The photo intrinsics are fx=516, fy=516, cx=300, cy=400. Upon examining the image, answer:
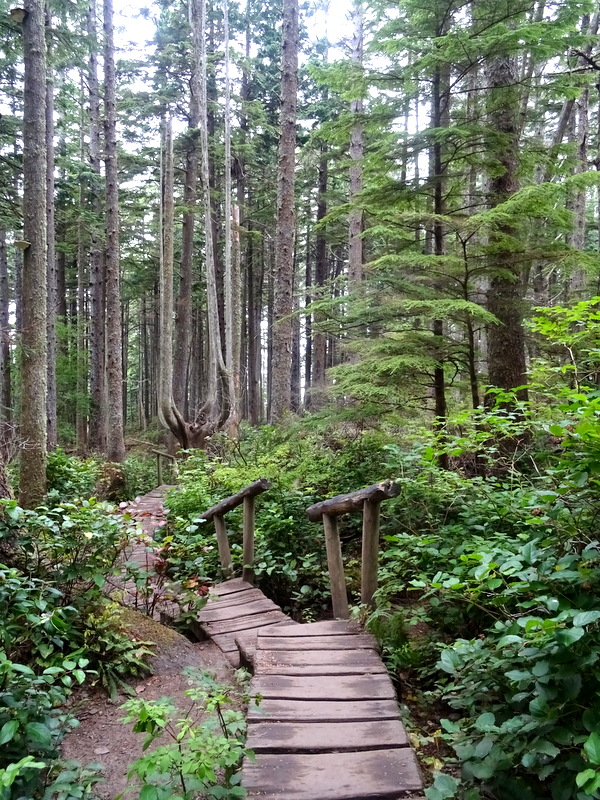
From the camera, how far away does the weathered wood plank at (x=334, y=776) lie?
7.94ft

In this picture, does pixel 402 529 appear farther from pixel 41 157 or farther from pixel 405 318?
pixel 41 157

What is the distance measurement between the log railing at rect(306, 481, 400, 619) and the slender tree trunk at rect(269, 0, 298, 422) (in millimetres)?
6501

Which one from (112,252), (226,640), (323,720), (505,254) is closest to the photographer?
(323,720)

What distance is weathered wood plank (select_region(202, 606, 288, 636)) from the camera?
197 inches

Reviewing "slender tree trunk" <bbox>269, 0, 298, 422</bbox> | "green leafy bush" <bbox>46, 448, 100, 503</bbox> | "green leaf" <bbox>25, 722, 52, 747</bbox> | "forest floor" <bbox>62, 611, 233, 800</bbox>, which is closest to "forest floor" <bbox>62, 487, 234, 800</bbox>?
"forest floor" <bbox>62, 611, 233, 800</bbox>

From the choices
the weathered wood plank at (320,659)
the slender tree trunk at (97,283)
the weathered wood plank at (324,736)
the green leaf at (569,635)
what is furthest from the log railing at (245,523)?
the slender tree trunk at (97,283)

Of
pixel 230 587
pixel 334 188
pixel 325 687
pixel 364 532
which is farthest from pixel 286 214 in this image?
pixel 334 188

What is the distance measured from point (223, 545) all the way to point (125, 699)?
2.87 metres

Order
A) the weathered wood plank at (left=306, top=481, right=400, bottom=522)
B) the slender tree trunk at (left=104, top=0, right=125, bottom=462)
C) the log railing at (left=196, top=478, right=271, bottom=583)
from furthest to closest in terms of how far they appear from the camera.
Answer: the slender tree trunk at (left=104, top=0, right=125, bottom=462) < the log railing at (left=196, top=478, right=271, bottom=583) < the weathered wood plank at (left=306, top=481, right=400, bottom=522)

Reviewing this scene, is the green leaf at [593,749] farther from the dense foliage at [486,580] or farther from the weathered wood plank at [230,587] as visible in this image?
the weathered wood plank at [230,587]

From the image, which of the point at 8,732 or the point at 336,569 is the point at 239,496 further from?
the point at 8,732

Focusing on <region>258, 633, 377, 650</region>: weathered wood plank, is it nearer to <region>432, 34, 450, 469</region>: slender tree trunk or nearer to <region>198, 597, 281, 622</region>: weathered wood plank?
<region>198, 597, 281, 622</region>: weathered wood plank

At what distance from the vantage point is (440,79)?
7.24 meters

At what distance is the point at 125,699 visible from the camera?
3.80 metres
